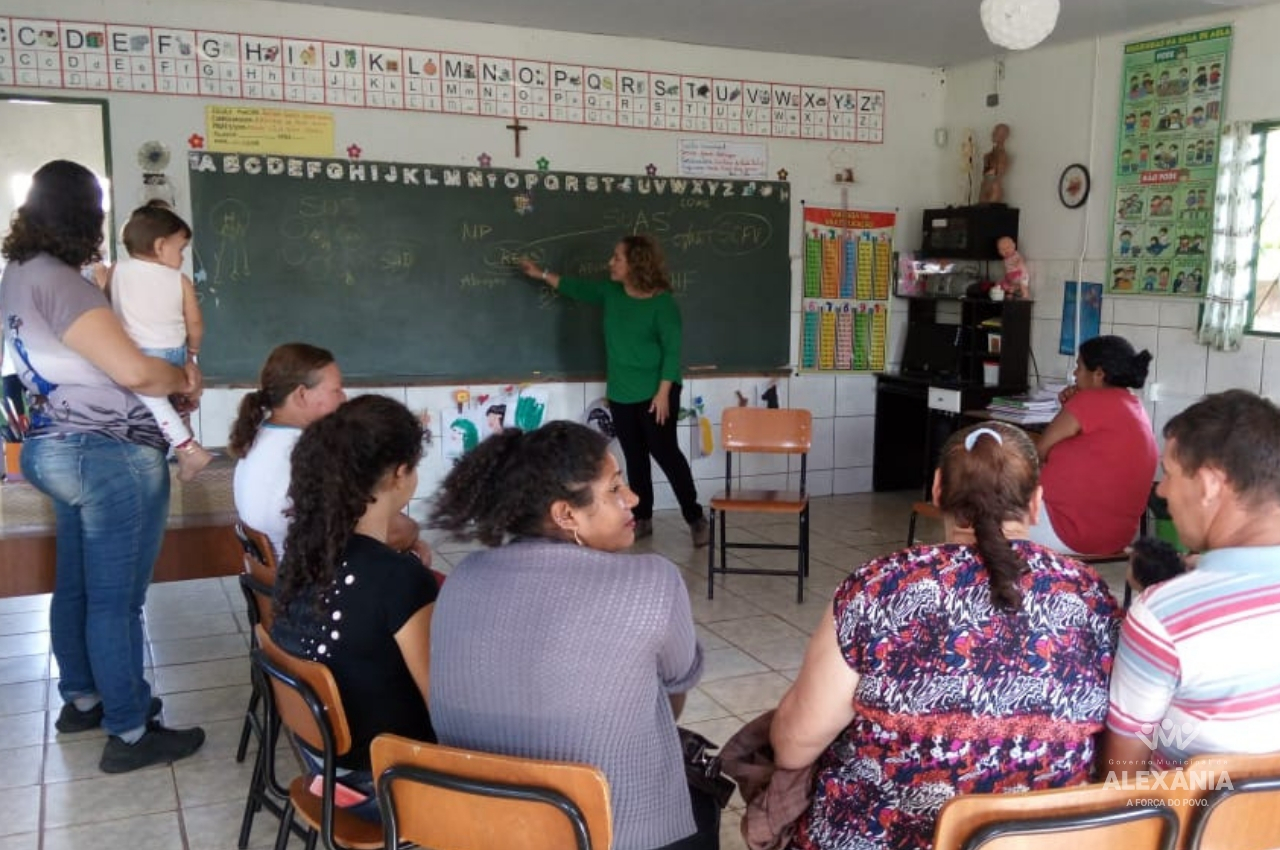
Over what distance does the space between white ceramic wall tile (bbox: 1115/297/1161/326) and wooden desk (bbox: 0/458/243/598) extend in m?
4.32

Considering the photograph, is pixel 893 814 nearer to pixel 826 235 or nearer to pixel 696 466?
pixel 696 466

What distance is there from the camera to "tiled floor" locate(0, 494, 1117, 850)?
2719 millimetres

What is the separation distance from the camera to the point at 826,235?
257 inches

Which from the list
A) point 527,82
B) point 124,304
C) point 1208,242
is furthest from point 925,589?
point 527,82

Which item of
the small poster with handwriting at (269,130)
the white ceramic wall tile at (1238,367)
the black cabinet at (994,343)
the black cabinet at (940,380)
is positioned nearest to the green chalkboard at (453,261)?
the small poster with handwriting at (269,130)

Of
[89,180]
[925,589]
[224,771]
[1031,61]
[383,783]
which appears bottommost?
[224,771]

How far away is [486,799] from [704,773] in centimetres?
62

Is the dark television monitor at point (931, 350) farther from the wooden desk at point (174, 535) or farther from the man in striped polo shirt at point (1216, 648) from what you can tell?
the man in striped polo shirt at point (1216, 648)

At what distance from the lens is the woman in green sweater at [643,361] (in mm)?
5430

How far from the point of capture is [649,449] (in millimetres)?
5680

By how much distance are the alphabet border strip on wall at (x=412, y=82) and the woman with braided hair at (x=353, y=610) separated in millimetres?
3702

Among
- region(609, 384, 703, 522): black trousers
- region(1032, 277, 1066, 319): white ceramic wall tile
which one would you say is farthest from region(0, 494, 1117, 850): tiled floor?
region(1032, 277, 1066, 319): white ceramic wall tile

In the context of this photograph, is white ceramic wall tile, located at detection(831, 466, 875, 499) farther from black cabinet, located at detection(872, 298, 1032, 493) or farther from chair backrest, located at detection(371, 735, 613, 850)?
chair backrest, located at detection(371, 735, 613, 850)

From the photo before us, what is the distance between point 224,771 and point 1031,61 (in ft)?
17.6
